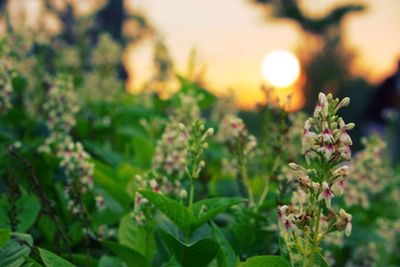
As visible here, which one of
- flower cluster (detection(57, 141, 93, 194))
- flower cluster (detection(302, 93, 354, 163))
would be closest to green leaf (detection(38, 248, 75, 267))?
flower cluster (detection(302, 93, 354, 163))

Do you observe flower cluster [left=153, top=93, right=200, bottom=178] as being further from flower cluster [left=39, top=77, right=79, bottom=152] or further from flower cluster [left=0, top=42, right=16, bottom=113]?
flower cluster [left=0, top=42, right=16, bottom=113]

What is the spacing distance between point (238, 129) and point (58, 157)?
104cm

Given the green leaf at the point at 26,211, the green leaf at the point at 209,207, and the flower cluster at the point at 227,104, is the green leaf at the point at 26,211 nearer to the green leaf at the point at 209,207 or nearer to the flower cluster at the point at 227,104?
the green leaf at the point at 209,207

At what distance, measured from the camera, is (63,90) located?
424cm

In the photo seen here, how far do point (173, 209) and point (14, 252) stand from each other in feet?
1.90

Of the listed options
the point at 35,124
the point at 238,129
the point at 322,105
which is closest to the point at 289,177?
the point at 238,129

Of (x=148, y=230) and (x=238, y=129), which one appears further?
(x=238, y=129)

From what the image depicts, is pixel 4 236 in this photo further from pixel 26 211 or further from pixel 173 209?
pixel 26 211

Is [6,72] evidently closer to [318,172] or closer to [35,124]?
[35,124]

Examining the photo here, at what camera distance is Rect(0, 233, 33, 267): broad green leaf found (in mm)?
2400

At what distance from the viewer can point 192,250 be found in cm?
252

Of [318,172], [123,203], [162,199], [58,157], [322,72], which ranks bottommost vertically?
[322,72]

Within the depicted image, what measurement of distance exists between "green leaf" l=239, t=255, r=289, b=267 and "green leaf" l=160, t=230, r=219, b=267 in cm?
23

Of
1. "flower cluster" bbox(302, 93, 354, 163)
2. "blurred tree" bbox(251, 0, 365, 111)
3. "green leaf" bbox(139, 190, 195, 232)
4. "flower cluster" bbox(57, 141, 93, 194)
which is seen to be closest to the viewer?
"flower cluster" bbox(302, 93, 354, 163)
